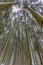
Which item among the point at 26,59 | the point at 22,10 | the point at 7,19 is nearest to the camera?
the point at 26,59

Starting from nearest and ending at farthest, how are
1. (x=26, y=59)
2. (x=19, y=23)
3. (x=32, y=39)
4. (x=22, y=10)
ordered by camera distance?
1. (x=26, y=59)
2. (x=32, y=39)
3. (x=19, y=23)
4. (x=22, y=10)

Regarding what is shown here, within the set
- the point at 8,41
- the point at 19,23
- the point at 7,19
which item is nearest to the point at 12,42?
the point at 8,41

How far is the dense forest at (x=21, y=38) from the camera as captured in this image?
0.80 meters

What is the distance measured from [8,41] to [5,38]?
0.16ft

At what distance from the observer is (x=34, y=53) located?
0.87m

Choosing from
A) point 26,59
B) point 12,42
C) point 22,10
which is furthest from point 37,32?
point 22,10

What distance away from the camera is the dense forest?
2.63ft

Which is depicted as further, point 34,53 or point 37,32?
point 37,32

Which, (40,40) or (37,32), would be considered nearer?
(40,40)

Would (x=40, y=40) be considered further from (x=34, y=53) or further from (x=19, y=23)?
(x=19, y=23)

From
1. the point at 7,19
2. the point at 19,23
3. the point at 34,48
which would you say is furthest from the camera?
the point at 7,19

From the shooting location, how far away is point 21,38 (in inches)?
41.4

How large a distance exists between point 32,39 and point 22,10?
55cm

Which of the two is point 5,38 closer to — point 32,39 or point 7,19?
point 32,39
